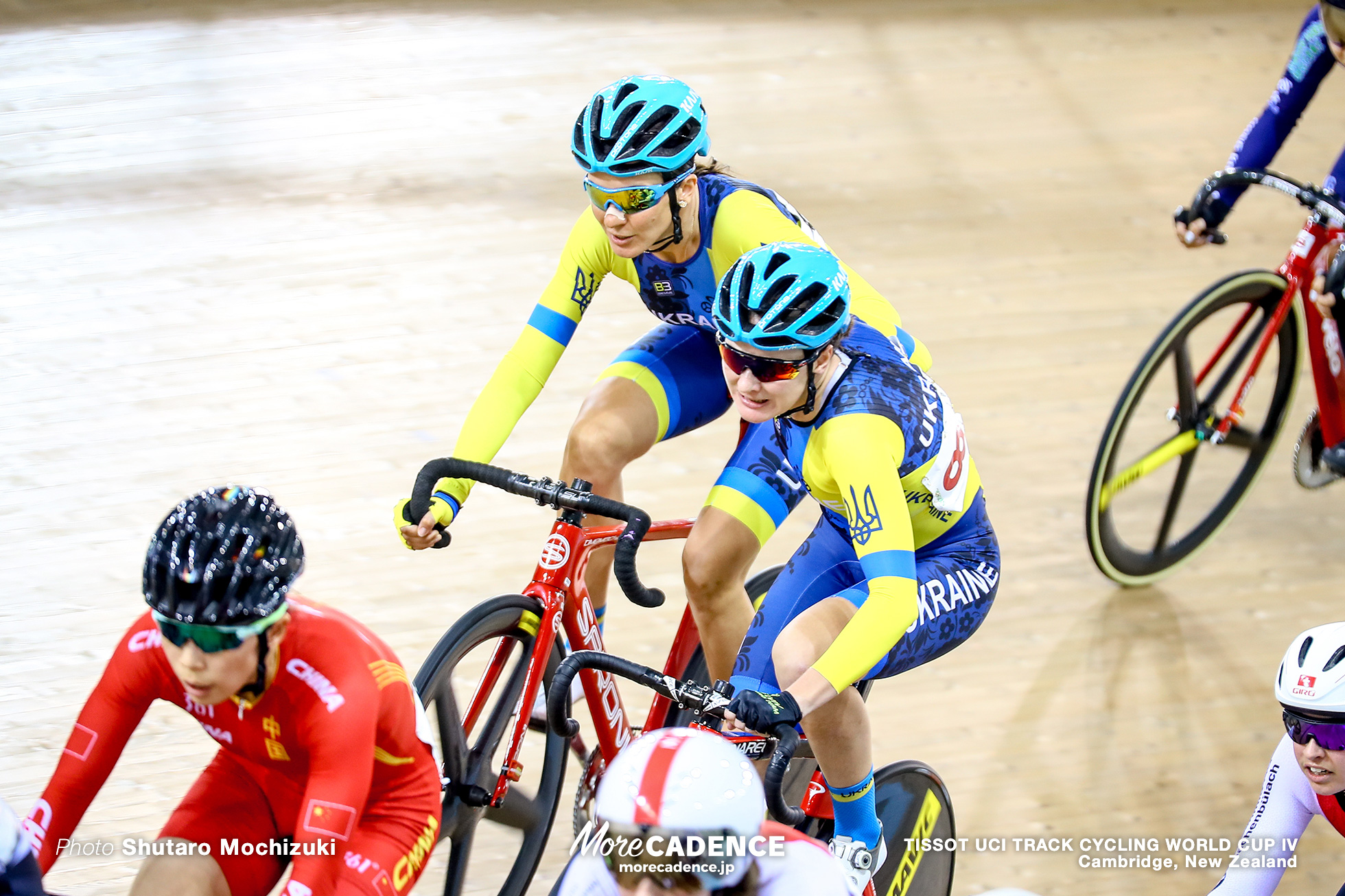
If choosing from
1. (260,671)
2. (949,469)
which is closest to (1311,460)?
(949,469)

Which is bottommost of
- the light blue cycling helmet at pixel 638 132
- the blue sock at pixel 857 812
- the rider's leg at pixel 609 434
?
the blue sock at pixel 857 812

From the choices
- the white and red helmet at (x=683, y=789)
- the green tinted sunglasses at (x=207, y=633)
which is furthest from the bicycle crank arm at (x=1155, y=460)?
the green tinted sunglasses at (x=207, y=633)

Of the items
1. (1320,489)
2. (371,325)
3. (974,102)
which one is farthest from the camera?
(974,102)

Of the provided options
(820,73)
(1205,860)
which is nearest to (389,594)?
(1205,860)

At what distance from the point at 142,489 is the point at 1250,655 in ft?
10.3

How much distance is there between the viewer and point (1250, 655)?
11.8 ft

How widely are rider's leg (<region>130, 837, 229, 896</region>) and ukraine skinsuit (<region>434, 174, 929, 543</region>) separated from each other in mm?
800

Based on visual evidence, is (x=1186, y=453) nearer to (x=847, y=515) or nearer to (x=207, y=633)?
(x=847, y=515)

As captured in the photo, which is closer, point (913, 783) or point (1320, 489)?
point (913, 783)

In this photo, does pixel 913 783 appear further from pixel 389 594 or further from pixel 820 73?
pixel 820 73

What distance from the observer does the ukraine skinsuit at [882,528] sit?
213cm

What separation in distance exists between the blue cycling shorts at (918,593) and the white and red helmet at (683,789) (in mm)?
736

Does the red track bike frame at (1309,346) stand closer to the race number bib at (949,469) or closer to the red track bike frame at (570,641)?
the race number bib at (949,469)

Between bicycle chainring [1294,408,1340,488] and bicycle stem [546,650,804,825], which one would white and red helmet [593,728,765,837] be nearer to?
bicycle stem [546,650,804,825]
